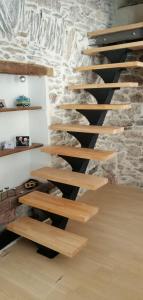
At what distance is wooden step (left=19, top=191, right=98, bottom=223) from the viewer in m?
2.22

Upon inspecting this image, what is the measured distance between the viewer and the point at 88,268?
2211mm

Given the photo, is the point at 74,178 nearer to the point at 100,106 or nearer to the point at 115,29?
the point at 100,106

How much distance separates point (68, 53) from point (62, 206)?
5.90 ft

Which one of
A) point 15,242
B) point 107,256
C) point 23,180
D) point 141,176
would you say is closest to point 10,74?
point 23,180

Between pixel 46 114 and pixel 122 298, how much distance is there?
6.11 feet

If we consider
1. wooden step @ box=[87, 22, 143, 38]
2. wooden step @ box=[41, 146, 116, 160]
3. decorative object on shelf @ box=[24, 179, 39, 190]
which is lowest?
decorative object on shelf @ box=[24, 179, 39, 190]

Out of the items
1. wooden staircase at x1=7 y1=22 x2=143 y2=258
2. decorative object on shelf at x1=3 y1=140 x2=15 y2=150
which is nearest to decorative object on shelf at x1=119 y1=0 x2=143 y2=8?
wooden staircase at x1=7 y1=22 x2=143 y2=258

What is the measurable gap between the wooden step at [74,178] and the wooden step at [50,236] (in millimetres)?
443

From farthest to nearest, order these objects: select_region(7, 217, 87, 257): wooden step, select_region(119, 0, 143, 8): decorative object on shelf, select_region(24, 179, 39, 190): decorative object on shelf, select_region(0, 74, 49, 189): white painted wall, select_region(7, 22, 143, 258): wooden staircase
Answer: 1. select_region(119, 0, 143, 8): decorative object on shelf
2. select_region(24, 179, 39, 190): decorative object on shelf
3. select_region(0, 74, 49, 189): white painted wall
4. select_region(7, 22, 143, 258): wooden staircase
5. select_region(7, 217, 87, 257): wooden step

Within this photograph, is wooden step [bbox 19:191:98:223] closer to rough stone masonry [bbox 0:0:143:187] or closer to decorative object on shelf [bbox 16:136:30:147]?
decorative object on shelf [bbox 16:136:30:147]

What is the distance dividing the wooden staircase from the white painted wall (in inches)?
8.7

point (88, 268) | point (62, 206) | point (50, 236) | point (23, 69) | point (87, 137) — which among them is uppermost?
point (23, 69)

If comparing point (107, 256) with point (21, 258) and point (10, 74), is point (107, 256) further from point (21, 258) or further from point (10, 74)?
point (10, 74)

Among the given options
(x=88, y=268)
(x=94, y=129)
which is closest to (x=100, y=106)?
(x=94, y=129)
